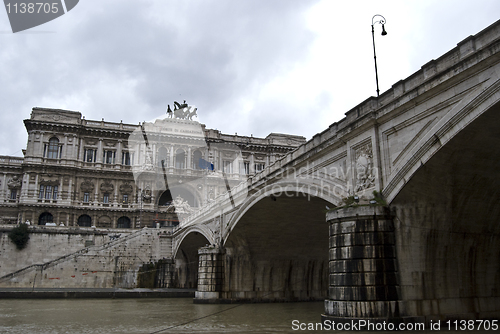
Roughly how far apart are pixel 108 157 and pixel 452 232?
182 ft

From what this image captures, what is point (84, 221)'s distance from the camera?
61688mm

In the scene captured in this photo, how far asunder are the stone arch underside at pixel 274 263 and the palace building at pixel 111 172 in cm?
2996

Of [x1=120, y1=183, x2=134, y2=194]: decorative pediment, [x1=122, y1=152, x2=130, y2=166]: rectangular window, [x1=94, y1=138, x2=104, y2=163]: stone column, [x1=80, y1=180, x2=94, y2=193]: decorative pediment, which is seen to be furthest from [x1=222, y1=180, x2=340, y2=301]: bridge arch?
[x1=94, y1=138, x2=104, y2=163]: stone column

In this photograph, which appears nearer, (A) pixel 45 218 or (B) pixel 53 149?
(A) pixel 45 218

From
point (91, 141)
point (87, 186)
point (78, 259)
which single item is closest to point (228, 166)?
point (91, 141)

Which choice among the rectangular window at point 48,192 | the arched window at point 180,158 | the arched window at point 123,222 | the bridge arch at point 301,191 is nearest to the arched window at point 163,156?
the arched window at point 180,158

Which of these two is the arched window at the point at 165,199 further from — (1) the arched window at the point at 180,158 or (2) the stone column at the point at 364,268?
(2) the stone column at the point at 364,268

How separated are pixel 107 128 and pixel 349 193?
52.9 metres

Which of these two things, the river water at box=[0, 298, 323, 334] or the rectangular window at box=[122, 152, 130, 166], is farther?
the rectangular window at box=[122, 152, 130, 166]

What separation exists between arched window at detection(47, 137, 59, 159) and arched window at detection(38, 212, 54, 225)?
7.85 meters

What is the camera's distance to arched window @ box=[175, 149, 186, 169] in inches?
2677

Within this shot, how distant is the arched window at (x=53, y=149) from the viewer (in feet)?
204

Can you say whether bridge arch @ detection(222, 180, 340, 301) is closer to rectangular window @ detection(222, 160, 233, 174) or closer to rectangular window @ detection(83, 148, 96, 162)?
rectangular window @ detection(222, 160, 233, 174)

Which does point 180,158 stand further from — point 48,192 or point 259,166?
point 48,192
